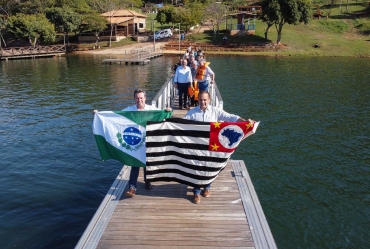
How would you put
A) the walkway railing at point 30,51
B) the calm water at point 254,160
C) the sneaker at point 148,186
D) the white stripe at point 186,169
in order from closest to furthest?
the white stripe at point 186,169, the sneaker at point 148,186, the calm water at point 254,160, the walkway railing at point 30,51

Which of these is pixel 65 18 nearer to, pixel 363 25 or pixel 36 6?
pixel 36 6

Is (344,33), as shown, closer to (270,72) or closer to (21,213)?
(270,72)

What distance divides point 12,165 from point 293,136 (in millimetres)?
11717

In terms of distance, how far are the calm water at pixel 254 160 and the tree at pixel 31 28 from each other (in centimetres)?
3125

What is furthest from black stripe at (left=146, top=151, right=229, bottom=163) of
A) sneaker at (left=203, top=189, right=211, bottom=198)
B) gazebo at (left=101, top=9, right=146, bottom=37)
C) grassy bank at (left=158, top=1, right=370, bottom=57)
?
gazebo at (left=101, top=9, right=146, bottom=37)

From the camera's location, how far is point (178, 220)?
658cm

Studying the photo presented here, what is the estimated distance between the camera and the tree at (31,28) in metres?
55.8

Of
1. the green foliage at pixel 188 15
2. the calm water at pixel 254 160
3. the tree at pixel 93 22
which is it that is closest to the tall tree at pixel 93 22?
the tree at pixel 93 22

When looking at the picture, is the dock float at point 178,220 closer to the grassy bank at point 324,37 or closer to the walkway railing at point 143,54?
the walkway railing at point 143,54

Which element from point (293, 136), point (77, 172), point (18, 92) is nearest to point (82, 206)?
point (77, 172)

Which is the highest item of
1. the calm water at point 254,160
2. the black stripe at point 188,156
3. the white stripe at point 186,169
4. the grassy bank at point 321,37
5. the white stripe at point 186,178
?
the grassy bank at point 321,37

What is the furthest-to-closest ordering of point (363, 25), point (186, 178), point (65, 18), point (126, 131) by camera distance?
point (363, 25), point (65, 18), point (126, 131), point (186, 178)

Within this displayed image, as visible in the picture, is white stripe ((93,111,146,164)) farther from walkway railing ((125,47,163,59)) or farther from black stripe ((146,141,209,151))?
walkway railing ((125,47,163,59))

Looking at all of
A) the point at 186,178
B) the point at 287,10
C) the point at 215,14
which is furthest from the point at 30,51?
the point at 186,178
